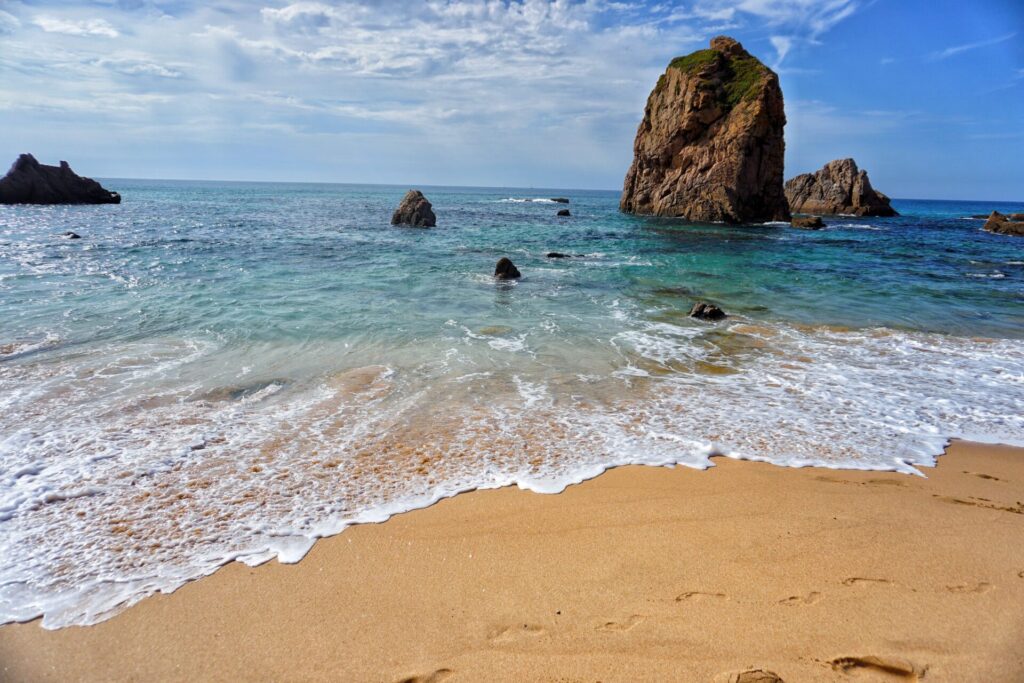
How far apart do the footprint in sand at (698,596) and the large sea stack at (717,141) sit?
45.1 metres

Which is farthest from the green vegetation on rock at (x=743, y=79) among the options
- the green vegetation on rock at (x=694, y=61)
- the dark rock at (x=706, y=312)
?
the dark rock at (x=706, y=312)

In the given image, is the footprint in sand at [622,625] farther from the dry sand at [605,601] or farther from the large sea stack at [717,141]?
the large sea stack at [717,141]

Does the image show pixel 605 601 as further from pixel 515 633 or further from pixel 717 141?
pixel 717 141

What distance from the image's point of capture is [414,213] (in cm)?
3597

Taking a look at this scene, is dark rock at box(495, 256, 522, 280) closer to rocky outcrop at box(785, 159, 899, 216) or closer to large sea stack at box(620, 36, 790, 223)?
large sea stack at box(620, 36, 790, 223)

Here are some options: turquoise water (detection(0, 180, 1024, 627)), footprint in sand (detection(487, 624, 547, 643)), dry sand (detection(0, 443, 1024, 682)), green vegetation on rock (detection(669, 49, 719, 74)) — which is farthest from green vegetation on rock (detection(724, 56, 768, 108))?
footprint in sand (detection(487, 624, 547, 643))

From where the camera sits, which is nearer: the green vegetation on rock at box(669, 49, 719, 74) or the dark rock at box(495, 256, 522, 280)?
the dark rock at box(495, 256, 522, 280)

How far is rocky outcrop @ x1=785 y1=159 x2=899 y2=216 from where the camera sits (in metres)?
62.7

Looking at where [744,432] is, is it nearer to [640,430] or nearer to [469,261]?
[640,430]

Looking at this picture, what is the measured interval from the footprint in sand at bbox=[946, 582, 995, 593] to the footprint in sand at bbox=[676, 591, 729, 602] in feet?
5.62

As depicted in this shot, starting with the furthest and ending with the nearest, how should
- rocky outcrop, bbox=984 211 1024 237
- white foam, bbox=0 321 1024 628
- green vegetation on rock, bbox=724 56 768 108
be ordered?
green vegetation on rock, bbox=724 56 768 108 < rocky outcrop, bbox=984 211 1024 237 < white foam, bbox=0 321 1024 628

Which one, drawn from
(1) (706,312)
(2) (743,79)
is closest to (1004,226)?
(2) (743,79)

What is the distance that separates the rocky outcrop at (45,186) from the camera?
156 ft

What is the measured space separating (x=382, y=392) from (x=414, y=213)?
30394 mm
